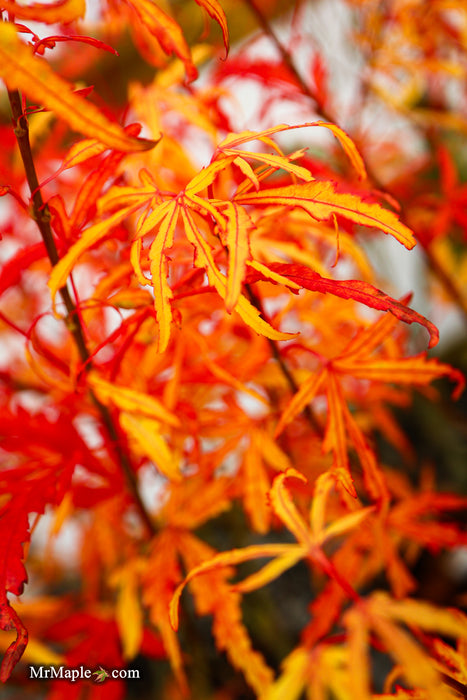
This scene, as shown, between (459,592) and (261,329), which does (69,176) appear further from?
(459,592)

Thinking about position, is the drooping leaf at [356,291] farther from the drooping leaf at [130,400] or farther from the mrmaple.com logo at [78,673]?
the mrmaple.com logo at [78,673]

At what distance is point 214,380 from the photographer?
1.36 ft

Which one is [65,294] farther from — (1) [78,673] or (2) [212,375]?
(1) [78,673]

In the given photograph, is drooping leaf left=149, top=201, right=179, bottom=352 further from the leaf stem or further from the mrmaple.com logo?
the mrmaple.com logo

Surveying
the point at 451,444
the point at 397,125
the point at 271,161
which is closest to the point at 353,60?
the point at 397,125

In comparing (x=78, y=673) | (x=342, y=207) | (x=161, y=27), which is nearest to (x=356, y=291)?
(x=342, y=207)

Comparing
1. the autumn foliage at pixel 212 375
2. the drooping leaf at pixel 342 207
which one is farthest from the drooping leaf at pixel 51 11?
the drooping leaf at pixel 342 207

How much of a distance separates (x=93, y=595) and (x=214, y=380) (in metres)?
0.35

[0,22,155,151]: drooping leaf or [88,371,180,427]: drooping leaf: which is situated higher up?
[0,22,155,151]: drooping leaf

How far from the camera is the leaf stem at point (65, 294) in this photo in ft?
0.93

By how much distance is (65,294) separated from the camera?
1.12 ft

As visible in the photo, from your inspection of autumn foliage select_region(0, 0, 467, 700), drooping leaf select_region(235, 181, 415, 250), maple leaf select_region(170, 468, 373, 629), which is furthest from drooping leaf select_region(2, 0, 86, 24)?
maple leaf select_region(170, 468, 373, 629)

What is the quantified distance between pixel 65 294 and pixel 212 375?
128 mm

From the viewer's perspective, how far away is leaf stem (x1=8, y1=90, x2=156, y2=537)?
0.93ft
